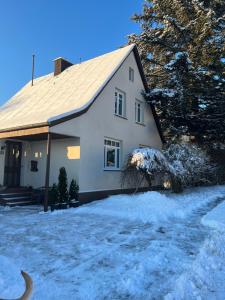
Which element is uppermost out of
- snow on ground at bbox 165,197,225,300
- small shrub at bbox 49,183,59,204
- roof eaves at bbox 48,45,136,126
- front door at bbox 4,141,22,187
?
roof eaves at bbox 48,45,136,126

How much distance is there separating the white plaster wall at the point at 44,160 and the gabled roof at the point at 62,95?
1438 mm

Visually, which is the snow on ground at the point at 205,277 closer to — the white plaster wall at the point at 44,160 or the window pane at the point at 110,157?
the white plaster wall at the point at 44,160

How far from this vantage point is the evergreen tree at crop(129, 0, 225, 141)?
17422mm

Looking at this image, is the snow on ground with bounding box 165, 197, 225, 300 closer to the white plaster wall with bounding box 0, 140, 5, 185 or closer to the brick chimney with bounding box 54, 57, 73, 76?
the white plaster wall with bounding box 0, 140, 5, 185

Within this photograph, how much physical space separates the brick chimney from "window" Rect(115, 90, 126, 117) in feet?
15.1

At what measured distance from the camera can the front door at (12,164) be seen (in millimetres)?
13305

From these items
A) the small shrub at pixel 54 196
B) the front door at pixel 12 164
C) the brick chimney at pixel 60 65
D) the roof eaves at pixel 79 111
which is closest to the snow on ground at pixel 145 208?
the small shrub at pixel 54 196

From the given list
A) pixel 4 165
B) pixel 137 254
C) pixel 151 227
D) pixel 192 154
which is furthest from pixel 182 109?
pixel 137 254

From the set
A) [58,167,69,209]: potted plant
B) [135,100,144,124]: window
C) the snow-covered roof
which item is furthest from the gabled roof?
[58,167,69,209]: potted plant

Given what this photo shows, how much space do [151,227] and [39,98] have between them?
32.0 ft

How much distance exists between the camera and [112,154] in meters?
13.9

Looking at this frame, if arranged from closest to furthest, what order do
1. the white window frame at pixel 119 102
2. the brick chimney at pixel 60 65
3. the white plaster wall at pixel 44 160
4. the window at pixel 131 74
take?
the white plaster wall at pixel 44 160 < the white window frame at pixel 119 102 < the window at pixel 131 74 < the brick chimney at pixel 60 65

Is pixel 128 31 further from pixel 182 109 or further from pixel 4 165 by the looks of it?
pixel 4 165

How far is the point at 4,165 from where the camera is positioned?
13.2 meters
